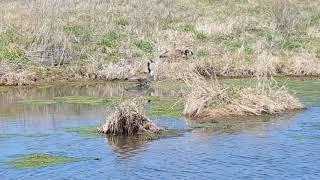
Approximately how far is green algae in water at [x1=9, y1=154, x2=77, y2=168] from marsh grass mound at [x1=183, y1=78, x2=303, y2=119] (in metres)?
6.66

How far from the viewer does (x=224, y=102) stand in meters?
24.1

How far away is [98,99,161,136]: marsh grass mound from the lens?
20500 mm

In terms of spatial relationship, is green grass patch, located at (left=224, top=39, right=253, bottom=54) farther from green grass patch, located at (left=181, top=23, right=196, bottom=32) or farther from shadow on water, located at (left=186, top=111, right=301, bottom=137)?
shadow on water, located at (left=186, top=111, right=301, bottom=137)

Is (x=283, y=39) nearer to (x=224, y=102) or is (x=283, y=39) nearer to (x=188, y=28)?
(x=188, y=28)

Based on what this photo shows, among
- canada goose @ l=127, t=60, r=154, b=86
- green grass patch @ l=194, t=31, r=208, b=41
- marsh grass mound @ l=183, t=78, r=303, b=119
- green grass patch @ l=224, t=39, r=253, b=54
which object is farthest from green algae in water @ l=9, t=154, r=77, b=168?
green grass patch @ l=194, t=31, r=208, b=41

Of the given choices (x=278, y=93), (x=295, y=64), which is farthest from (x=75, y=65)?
(x=278, y=93)

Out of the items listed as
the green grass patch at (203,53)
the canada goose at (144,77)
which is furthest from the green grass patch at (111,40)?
the canada goose at (144,77)

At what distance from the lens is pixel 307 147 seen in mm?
18578

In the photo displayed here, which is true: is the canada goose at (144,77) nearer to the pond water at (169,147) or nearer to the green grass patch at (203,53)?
the green grass patch at (203,53)

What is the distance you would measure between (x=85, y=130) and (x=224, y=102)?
4.93 meters

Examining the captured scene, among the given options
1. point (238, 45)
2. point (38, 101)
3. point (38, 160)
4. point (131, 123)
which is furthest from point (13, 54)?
point (38, 160)

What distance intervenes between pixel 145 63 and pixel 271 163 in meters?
17.5

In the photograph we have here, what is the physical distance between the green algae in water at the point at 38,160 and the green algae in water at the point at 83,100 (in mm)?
9183

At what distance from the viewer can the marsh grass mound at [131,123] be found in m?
20.5
